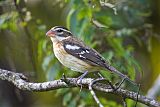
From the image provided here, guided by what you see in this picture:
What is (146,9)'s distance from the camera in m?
8.93

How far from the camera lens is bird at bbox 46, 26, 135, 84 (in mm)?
6340

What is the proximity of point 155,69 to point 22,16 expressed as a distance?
9.54 feet

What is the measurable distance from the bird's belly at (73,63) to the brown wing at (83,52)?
5 centimetres

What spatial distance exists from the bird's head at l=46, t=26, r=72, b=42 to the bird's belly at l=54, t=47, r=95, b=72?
1.24ft

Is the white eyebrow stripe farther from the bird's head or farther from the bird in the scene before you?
the bird's head

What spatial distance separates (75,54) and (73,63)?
0.51 feet

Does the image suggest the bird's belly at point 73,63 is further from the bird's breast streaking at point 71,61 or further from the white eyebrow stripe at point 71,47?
the white eyebrow stripe at point 71,47

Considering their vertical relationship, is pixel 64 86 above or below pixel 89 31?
above

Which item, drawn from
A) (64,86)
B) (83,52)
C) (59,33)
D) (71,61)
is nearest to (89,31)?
(59,33)

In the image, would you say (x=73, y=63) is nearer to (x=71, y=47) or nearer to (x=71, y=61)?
(x=71, y=61)

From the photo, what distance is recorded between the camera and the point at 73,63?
6465 mm

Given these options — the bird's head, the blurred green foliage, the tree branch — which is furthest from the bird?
the tree branch

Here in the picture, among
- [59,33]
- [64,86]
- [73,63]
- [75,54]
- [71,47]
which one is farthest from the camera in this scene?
[59,33]

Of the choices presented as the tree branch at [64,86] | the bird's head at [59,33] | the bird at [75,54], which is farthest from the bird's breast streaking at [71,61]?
the tree branch at [64,86]
